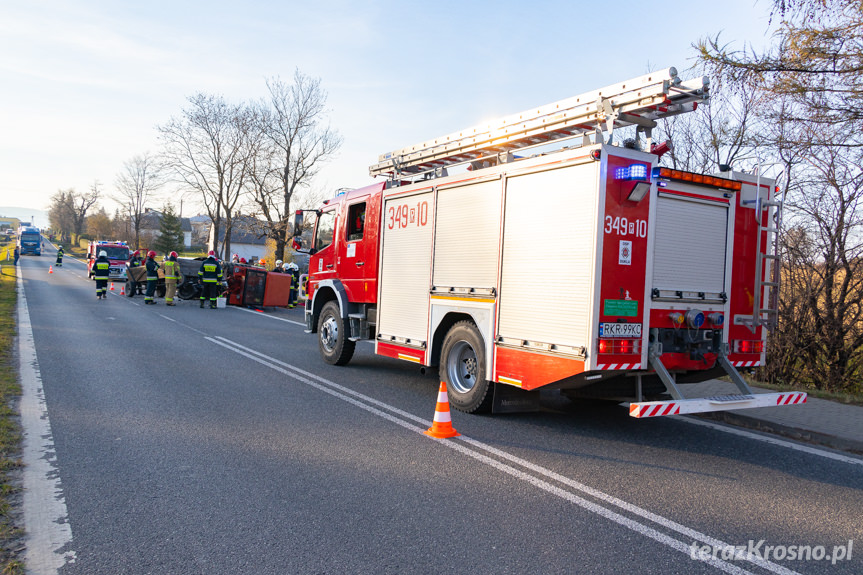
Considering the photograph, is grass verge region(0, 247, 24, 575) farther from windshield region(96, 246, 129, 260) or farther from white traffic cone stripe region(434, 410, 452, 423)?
windshield region(96, 246, 129, 260)

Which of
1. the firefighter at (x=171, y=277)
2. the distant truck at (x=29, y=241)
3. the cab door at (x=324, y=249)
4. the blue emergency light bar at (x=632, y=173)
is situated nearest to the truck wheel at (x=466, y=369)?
the blue emergency light bar at (x=632, y=173)

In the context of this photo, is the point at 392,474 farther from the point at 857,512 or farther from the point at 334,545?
the point at 857,512

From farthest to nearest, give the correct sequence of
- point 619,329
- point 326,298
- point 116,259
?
1. point 116,259
2. point 326,298
3. point 619,329

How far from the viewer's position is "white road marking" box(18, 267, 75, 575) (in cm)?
340

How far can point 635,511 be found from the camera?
4.28 meters

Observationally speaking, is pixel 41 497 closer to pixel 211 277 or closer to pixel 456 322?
pixel 456 322

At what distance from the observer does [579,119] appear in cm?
634

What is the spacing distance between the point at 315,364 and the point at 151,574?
714 cm

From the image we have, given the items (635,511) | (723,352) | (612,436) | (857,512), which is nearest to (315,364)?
(612,436)

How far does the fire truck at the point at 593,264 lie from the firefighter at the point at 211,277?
44.1 feet

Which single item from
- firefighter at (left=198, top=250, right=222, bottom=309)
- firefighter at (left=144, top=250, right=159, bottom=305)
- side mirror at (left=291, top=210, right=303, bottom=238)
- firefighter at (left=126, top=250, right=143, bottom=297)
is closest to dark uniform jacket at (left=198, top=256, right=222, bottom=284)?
firefighter at (left=198, top=250, right=222, bottom=309)

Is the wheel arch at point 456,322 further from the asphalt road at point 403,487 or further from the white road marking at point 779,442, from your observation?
the white road marking at point 779,442

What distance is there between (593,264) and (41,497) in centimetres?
455

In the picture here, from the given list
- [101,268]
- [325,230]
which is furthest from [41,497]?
[101,268]
